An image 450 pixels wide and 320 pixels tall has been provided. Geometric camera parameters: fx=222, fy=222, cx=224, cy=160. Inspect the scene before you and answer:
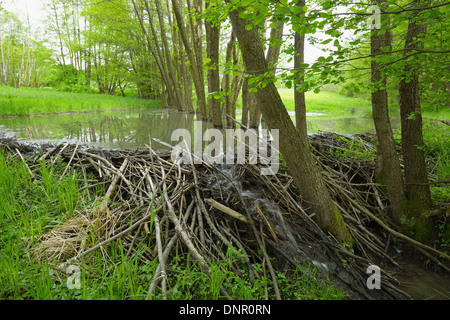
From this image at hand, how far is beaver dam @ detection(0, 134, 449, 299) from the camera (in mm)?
1896

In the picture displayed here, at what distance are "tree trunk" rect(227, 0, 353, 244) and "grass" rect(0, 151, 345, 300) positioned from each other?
75 cm

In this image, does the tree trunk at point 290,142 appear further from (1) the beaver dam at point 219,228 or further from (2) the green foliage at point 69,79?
(2) the green foliage at point 69,79

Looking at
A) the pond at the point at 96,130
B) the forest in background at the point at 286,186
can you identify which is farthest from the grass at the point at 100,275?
the pond at the point at 96,130

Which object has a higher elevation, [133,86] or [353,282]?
[133,86]

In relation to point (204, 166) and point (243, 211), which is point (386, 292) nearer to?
point (243, 211)

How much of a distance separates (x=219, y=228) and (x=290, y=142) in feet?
3.85

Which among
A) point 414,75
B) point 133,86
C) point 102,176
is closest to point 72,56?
point 133,86

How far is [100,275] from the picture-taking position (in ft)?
5.54

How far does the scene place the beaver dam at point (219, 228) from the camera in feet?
6.22

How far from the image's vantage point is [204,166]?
10.8 feet

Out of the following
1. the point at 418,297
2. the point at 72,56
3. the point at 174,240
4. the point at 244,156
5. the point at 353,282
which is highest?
the point at 72,56

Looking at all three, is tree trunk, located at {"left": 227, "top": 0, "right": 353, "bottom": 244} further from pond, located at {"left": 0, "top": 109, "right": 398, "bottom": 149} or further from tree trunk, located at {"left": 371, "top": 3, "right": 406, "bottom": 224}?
pond, located at {"left": 0, "top": 109, "right": 398, "bottom": 149}

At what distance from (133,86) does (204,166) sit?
35948mm

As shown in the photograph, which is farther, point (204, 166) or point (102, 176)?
point (204, 166)
